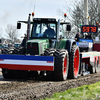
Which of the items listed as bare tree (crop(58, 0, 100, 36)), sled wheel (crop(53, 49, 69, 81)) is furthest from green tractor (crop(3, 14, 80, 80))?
bare tree (crop(58, 0, 100, 36))

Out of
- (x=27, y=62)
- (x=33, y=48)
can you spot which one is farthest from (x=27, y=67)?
(x=33, y=48)

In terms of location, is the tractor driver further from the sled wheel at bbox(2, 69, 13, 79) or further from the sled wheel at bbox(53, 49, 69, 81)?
the sled wheel at bbox(2, 69, 13, 79)

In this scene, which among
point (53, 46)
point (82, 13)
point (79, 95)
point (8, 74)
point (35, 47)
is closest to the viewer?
point (79, 95)

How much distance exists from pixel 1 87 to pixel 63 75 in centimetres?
271

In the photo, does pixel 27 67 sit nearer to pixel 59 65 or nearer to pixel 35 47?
pixel 35 47

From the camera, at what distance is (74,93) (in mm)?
6340

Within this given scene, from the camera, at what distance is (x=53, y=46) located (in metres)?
10.5

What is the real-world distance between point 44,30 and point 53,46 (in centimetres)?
75

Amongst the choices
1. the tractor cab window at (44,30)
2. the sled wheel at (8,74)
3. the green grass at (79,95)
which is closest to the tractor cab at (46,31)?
the tractor cab window at (44,30)

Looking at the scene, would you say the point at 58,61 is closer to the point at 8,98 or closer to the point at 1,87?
the point at 1,87

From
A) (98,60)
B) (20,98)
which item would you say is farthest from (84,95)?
(98,60)

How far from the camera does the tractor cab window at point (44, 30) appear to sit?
10.6 m

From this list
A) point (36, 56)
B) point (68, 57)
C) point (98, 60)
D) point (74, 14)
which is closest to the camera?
point (36, 56)

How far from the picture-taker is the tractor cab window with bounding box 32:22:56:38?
1058 cm
